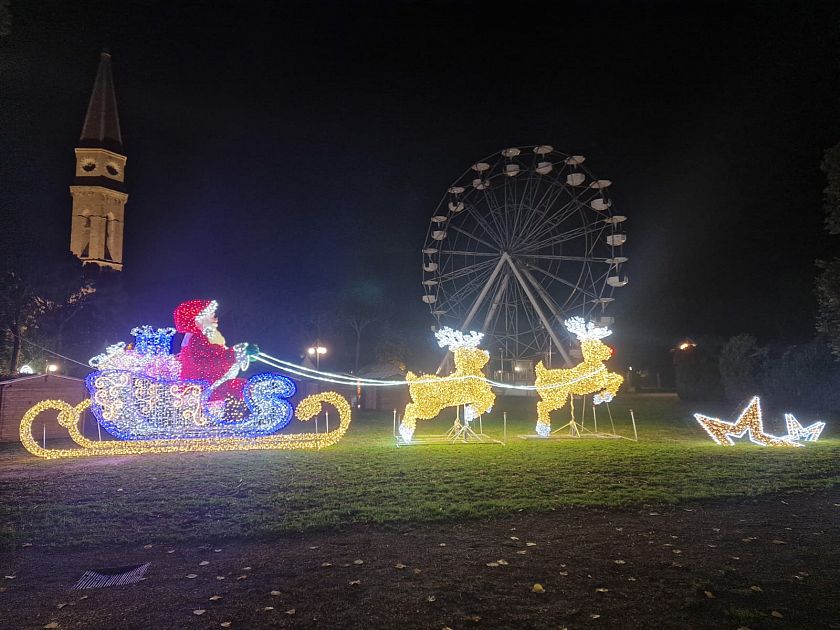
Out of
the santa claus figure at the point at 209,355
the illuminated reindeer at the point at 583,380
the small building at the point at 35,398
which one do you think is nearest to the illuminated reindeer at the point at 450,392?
the illuminated reindeer at the point at 583,380

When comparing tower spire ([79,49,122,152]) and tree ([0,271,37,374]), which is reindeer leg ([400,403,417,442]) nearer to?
tree ([0,271,37,374])

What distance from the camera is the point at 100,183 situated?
2530 inches

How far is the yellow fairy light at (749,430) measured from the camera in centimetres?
1530

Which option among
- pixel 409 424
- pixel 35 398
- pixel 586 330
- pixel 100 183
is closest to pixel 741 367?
pixel 586 330

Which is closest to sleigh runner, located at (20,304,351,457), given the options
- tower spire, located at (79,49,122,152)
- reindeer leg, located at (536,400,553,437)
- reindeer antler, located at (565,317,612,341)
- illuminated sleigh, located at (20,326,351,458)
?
illuminated sleigh, located at (20,326,351,458)

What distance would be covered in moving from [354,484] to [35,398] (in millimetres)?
13020

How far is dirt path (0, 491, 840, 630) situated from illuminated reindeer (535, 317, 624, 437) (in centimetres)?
950

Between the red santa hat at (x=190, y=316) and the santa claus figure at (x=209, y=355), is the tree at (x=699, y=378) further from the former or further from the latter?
the red santa hat at (x=190, y=316)

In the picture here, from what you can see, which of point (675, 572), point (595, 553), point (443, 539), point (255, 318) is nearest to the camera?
point (675, 572)

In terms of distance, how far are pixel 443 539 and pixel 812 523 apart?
479 cm

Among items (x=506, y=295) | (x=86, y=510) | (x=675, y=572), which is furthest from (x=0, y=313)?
(x=675, y=572)

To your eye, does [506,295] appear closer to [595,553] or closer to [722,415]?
[722,415]

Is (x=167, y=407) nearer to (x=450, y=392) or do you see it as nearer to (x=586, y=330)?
(x=450, y=392)

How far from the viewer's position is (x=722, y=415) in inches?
1062
